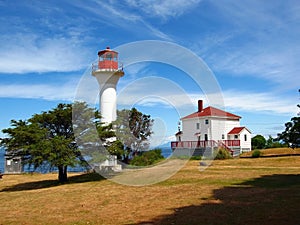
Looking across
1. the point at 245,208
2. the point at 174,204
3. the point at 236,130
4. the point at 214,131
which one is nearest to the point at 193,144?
the point at 214,131

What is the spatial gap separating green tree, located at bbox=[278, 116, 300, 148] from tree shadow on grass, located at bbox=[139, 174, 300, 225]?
283 centimetres

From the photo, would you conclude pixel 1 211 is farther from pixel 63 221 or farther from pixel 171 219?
pixel 171 219

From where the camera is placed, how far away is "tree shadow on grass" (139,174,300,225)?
8633 millimetres

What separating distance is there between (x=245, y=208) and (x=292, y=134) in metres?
7.56

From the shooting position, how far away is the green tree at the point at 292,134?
1568 cm

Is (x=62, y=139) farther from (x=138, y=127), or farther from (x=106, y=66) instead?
(x=138, y=127)

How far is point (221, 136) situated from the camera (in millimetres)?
39906

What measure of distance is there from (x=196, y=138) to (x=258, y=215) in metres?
31.8

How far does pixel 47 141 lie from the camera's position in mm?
19578

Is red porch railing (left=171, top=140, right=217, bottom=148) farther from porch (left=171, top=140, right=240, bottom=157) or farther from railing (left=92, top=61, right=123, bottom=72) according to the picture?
railing (left=92, top=61, right=123, bottom=72)

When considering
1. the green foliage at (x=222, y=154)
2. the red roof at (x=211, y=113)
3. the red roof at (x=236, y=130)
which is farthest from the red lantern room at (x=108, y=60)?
the red roof at (x=236, y=130)

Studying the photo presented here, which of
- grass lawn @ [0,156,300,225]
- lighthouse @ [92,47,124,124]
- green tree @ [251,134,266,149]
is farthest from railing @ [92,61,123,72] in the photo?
green tree @ [251,134,266,149]

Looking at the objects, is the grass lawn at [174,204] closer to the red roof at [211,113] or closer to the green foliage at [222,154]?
the green foliage at [222,154]

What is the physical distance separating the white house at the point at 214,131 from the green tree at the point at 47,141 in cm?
1974
